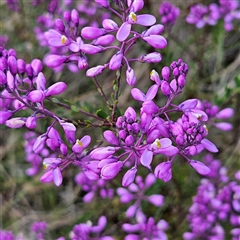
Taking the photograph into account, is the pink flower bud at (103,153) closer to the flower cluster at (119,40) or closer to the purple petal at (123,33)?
the flower cluster at (119,40)

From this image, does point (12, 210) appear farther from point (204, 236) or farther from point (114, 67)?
point (114, 67)

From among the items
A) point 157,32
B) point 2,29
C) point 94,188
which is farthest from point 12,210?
point 157,32

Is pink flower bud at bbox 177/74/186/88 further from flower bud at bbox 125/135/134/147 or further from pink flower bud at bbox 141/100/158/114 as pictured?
flower bud at bbox 125/135/134/147

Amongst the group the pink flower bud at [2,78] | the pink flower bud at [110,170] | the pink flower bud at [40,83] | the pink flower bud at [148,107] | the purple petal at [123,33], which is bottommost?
the pink flower bud at [110,170]

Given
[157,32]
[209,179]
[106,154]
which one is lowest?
[209,179]

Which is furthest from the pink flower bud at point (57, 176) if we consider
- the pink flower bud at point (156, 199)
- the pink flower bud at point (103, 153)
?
the pink flower bud at point (156, 199)

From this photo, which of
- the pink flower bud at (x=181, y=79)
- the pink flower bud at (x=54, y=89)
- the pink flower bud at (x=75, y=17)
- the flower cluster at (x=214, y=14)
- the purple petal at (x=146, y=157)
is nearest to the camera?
the purple petal at (x=146, y=157)

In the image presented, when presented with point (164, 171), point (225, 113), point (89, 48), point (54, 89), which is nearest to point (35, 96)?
point (54, 89)

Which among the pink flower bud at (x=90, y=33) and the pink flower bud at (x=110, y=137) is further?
the pink flower bud at (x=90, y=33)

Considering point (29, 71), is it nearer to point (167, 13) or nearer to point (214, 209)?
point (167, 13)
